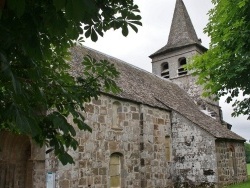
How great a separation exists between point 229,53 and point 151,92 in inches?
338

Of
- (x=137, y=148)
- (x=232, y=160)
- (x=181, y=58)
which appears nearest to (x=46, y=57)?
(x=137, y=148)

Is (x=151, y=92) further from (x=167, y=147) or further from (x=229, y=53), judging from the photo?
(x=229, y=53)

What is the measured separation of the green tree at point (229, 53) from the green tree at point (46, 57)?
546cm

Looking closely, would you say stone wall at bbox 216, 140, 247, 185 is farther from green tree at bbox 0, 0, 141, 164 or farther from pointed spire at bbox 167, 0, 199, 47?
green tree at bbox 0, 0, 141, 164

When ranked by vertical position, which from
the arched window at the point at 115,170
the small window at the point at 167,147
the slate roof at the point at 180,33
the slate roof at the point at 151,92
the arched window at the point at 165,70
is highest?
the slate roof at the point at 180,33

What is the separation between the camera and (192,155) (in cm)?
1630

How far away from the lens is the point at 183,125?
16703 mm

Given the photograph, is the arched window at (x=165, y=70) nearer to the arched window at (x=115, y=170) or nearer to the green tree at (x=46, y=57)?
the arched window at (x=115, y=170)

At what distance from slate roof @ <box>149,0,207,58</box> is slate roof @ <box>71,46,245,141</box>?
4.37 metres

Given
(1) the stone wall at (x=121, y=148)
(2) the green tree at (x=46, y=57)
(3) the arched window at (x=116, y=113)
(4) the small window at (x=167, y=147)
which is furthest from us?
(4) the small window at (x=167, y=147)

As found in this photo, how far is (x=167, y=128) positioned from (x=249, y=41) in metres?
9.22

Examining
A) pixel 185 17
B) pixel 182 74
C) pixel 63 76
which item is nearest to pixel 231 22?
pixel 63 76

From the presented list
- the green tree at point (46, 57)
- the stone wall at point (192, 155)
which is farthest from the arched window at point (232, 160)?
the green tree at point (46, 57)

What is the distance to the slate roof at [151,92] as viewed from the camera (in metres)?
15.0
